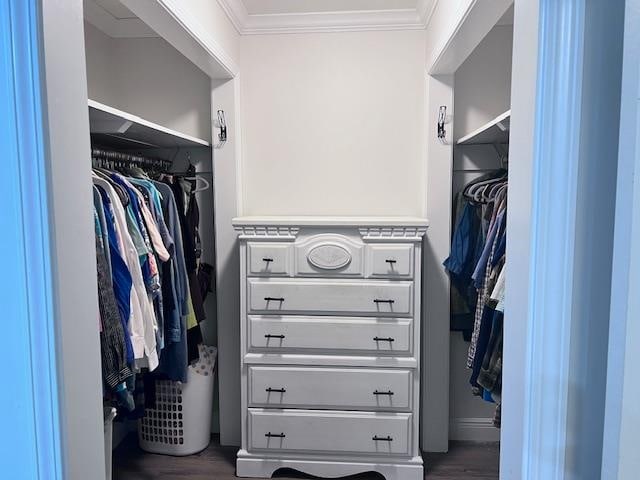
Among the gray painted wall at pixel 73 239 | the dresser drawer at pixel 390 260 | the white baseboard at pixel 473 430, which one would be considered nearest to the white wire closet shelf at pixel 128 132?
the gray painted wall at pixel 73 239

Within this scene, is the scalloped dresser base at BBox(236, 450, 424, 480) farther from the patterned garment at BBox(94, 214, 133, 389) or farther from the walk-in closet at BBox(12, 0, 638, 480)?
the patterned garment at BBox(94, 214, 133, 389)

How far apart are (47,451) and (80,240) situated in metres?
0.36

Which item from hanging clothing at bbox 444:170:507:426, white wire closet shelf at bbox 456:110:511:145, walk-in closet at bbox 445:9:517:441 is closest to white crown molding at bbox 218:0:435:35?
Answer: walk-in closet at bbox 445:9:517:441

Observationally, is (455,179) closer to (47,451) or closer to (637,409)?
(637,409)

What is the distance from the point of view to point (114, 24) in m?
2.46

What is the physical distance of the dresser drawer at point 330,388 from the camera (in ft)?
7.04

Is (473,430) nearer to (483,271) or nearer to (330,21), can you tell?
(483,271)

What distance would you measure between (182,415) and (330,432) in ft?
2.73

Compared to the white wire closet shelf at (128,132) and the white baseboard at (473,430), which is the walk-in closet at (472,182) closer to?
the white baseboard at (473,430)

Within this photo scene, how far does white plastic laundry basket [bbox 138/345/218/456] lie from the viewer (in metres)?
2.37

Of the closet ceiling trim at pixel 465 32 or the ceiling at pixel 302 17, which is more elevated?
the ceiling at pixel 302 17

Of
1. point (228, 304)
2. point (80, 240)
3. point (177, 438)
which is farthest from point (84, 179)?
point (177, 438)

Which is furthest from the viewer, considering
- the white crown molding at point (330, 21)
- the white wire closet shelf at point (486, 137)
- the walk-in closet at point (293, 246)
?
the white crown molding at point (330, 21)

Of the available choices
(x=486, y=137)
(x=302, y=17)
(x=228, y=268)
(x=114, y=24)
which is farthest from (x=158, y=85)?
(x=486, y=137)
